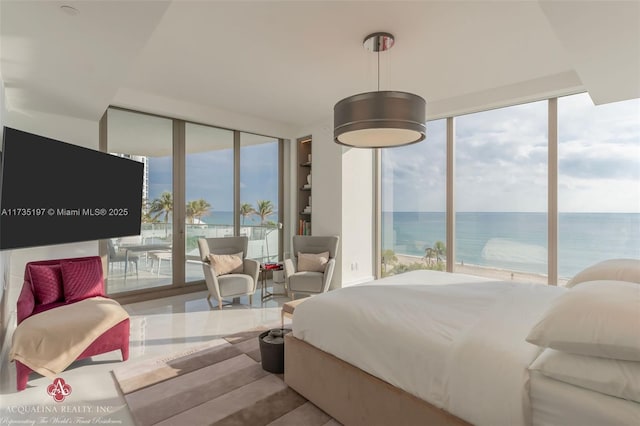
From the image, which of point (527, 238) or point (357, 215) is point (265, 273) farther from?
point (527, 238)

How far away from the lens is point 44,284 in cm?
303

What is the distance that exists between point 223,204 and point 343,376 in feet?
13.5

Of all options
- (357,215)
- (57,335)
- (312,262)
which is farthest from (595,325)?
(357,215)

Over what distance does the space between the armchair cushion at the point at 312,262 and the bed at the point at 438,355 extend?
2230 mm

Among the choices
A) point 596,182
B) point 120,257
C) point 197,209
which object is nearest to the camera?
point 596,182

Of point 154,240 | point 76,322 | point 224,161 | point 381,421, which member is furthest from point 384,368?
point 224,161

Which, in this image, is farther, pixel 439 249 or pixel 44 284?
pixel 439 249

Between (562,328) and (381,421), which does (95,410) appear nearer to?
(381,421)

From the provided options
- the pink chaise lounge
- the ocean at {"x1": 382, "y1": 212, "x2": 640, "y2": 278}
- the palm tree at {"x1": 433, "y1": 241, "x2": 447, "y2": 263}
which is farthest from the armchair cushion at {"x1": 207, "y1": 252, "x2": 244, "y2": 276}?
the palm tree at {"x1": 433, "y1": 241, "x2": 447, "y2": 263}

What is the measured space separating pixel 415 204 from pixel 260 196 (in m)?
2.74

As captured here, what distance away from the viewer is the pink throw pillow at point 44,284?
3.01 m

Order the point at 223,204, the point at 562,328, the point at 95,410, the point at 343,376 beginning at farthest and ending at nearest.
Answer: the point at 223,204 → the point at 95,410 → the point at 343,376 → the point at 562,328

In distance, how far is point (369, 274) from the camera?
18.8 ft

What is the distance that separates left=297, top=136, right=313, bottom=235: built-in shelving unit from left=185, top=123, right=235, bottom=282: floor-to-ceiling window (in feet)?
4.19
